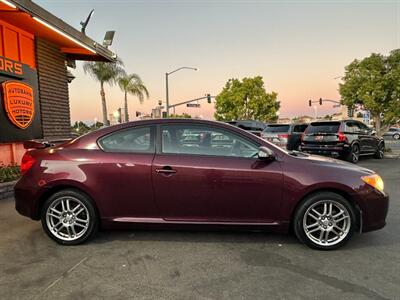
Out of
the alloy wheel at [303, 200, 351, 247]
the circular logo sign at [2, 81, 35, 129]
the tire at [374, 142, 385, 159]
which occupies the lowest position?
the tire at [374, 142, 385, 159]

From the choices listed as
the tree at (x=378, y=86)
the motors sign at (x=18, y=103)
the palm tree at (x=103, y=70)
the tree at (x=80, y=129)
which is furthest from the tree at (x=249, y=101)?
the motors sign at (x=18, y=103)

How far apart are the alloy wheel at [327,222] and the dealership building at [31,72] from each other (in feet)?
22.1

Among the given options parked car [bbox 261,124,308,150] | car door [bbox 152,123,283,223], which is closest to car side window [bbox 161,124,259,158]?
car door [bbox 152,123,283,223]

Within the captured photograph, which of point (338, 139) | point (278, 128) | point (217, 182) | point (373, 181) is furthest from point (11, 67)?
point (278, 128)

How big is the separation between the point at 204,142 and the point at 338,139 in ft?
31.3

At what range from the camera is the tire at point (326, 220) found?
415 cm

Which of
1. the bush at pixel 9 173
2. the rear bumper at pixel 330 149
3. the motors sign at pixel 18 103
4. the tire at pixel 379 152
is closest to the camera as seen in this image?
the bush at pixel 9 173

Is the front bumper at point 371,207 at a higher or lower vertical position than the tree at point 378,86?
lower

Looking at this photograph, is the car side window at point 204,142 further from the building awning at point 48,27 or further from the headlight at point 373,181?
the building awning at point 48,27

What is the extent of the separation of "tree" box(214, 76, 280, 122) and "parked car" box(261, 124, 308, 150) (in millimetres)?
36630

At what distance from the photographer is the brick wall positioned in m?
10.7

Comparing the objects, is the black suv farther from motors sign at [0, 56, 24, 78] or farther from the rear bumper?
motors sign at [0, 56, 24, 78]

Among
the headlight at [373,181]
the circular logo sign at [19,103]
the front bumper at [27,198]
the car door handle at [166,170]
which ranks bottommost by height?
the front bumper at [27,198]

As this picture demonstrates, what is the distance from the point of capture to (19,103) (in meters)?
9.41
